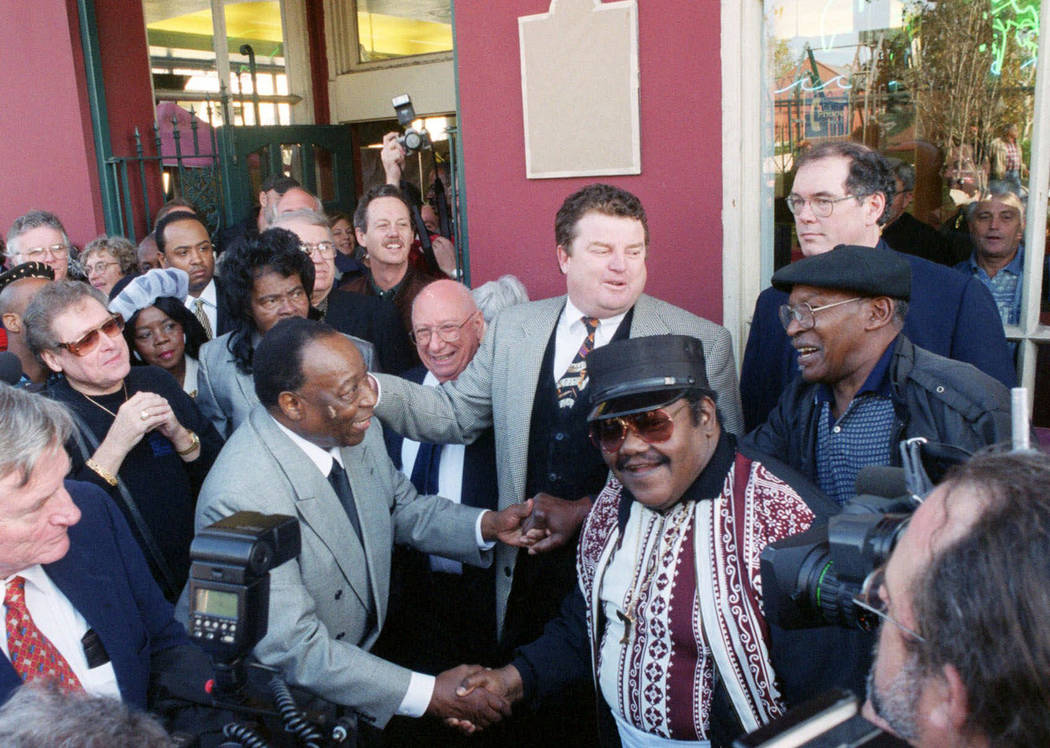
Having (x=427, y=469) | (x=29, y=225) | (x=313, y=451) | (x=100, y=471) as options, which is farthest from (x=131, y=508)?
(x=29, y=225)

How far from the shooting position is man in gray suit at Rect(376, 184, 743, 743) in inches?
108

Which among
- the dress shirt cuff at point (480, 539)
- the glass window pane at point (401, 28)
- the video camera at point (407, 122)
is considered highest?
the glass window pane at point (401, 28)

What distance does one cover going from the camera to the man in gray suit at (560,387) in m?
2.75

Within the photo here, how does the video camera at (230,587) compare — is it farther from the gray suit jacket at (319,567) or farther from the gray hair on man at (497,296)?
the gray hair on man at (497,296)

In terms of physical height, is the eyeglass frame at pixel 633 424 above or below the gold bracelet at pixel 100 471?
above

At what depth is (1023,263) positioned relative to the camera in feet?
10.6

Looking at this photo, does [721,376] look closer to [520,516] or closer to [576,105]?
[520,516]

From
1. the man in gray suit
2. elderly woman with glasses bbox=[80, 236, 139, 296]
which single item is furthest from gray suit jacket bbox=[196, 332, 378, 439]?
elderly woman with glasses bbox=[80, 236, 139, 296]

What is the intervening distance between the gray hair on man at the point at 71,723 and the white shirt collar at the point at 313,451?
111 centimetres

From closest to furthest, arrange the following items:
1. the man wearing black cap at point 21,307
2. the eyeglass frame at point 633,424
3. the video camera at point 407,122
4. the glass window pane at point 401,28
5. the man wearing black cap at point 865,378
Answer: the eyeglass frame at point 633,424 < the man wearing black cap at point 865,378 < the man wearing black cap at point 21,307 < the video camera at point 407,122 < the glass window pane at point 401,28

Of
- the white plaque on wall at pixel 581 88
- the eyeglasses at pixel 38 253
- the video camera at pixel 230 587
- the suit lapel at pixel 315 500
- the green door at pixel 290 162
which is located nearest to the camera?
the video camera at pixel 230 587

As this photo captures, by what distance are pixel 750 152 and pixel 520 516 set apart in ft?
6.26

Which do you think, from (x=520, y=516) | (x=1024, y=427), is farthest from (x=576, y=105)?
(x=1024, y=427)

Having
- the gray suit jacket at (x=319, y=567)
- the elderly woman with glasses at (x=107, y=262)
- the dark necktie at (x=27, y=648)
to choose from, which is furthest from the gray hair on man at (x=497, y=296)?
the elderly woman with glasses at (x=107, y=262)
